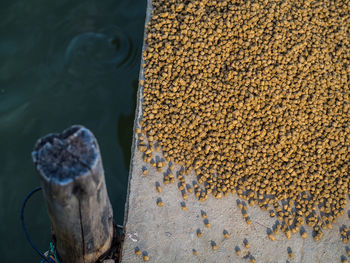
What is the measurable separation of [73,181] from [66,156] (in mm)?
111

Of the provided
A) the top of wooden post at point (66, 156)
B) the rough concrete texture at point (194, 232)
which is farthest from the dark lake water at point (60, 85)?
the top of wooden post at point (66, 156)

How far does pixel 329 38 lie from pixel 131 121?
190 cm

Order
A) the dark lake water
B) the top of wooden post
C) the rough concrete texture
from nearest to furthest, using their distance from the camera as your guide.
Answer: the top of wooden post → the rough concrete texture → the dark lake water

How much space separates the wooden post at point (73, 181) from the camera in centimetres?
147

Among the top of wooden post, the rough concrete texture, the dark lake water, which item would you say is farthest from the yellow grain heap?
the top of wooden post

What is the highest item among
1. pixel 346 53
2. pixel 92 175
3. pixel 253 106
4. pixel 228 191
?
pixel 346 53

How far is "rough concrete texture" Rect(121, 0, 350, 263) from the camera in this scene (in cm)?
238

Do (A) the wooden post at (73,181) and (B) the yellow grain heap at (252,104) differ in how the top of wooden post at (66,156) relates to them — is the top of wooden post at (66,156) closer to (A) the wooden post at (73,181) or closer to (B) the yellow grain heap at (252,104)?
(A) the wooden post at (73,181)

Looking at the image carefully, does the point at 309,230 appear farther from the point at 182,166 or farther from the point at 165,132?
the point at 165,132

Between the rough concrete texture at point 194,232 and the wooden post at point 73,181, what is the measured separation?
1.88 feet

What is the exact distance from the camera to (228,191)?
8.36 feet

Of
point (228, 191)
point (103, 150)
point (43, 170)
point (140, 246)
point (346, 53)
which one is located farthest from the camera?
point (103, 150)

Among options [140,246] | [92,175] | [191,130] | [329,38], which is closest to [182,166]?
[191,130]

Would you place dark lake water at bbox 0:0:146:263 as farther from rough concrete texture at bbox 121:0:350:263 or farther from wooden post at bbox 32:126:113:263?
wooden post at bbox 32:126:113:263
